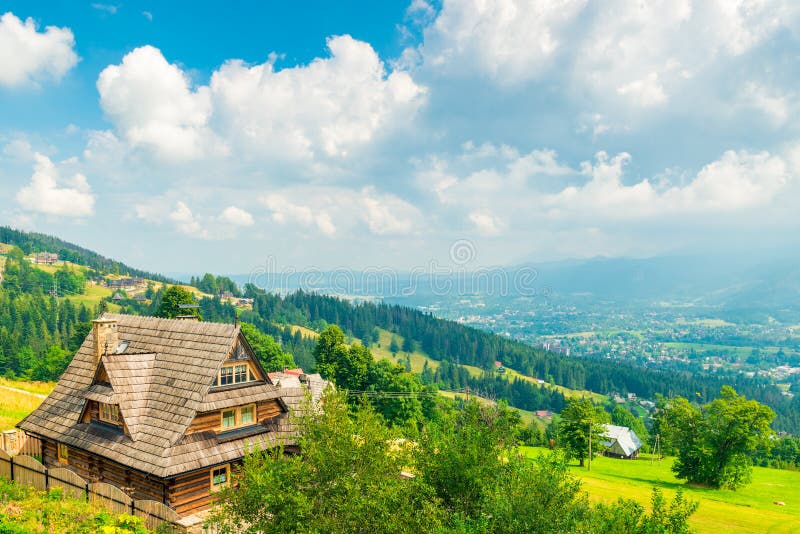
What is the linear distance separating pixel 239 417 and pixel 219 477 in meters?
3.97

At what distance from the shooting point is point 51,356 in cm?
11062

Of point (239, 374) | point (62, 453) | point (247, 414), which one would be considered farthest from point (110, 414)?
point (247, 414)

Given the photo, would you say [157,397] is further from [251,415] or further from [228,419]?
[251,415]

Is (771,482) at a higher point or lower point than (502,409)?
lower

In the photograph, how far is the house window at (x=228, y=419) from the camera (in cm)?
3111

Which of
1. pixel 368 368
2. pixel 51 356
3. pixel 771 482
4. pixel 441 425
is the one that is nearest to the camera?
pixel 441 425

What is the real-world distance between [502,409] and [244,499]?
1290cm

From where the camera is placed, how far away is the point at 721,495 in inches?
1962

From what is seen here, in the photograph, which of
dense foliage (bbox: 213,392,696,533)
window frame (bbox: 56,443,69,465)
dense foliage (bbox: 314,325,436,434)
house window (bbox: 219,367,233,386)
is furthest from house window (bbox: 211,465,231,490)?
dense foliage (bbox: 314,325,436,434)

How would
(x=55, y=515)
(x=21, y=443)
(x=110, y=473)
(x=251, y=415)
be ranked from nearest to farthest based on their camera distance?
(x=55, y=515) < (x=110, y=473) < (x=251, y=415) < (x=21, y=443)

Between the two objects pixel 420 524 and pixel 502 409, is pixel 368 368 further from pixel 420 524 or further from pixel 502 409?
pixel 420 524

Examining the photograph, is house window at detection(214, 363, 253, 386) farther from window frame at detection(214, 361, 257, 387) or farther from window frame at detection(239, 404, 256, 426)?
window frame at detection(239, 404, 256, 426)

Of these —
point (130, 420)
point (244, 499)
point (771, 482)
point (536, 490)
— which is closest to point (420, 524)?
point (536, 490)

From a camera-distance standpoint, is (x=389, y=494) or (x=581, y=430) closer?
(x=389, y=494)
